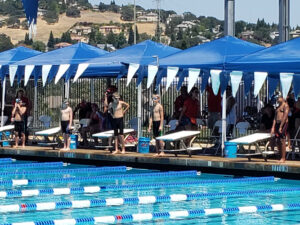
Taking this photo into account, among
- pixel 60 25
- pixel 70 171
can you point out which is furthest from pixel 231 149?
pixel 60 25

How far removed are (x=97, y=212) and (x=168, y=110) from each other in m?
13.1

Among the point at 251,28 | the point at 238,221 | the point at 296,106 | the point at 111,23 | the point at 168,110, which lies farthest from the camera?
the point at 111,23

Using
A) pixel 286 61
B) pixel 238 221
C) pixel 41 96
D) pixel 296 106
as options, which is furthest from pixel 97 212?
pixel 41 96

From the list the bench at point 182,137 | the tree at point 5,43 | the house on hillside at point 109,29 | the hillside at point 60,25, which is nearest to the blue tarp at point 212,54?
the bench at point 182,137

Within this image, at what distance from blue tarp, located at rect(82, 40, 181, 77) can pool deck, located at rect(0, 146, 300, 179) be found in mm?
2357

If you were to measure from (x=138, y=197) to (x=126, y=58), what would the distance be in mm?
8265

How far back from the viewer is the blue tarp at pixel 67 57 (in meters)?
22.0

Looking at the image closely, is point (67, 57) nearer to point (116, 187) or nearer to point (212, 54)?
point (212, 54)

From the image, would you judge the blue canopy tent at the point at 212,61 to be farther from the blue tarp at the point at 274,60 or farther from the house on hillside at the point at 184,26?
the house on hillside at the point at 184,26

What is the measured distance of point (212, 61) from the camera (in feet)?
59.5

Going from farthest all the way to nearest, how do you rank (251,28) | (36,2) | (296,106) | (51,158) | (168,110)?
(251,28) < (36,2) < (168,110) < (51,158) < (296,106)

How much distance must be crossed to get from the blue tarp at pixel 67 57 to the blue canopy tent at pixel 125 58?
1.59 ft

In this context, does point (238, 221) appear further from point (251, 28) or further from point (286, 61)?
point (251, 28)

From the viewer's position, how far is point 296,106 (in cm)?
1812
